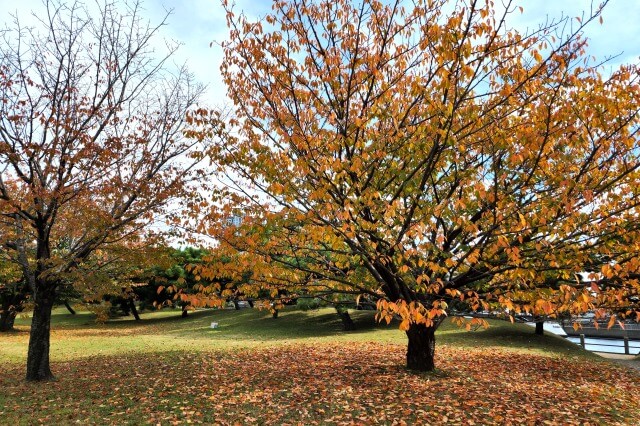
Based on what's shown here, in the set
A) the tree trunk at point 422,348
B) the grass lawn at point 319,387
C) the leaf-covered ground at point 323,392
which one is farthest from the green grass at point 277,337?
the tree trunk at point 422,348

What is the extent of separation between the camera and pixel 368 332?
953 inches

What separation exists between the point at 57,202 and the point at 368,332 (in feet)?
60.1

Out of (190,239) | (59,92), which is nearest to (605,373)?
(190,239)

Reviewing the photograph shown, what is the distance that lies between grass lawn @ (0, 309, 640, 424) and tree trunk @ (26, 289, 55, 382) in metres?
0.41

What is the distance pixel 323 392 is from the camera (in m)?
9.13

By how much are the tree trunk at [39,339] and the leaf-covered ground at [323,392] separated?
1.22ft

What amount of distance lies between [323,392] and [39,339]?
746 cm

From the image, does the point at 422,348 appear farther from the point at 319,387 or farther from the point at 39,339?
the point at 39,339

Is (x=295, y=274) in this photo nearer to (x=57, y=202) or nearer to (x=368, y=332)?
(x=57, y=202)

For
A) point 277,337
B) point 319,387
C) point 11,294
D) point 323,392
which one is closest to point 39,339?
point 319,387

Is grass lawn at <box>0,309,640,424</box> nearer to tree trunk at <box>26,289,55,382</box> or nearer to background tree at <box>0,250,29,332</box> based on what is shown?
tree trunk at <box>26,289,55,382</box>

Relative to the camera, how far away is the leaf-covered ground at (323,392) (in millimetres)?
7477

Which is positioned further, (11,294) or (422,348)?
(11,294)

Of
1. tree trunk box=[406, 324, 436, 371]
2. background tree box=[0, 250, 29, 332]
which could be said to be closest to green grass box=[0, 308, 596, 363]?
background tree box=[0, 250, 29, 332]
